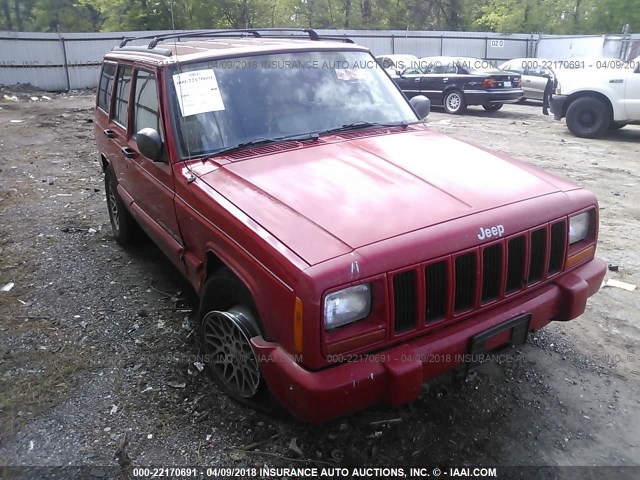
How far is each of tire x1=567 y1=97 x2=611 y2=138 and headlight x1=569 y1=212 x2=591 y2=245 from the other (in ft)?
29.7

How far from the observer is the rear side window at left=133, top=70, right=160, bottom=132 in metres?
3.61

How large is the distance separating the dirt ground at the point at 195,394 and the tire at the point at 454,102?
9.95 m

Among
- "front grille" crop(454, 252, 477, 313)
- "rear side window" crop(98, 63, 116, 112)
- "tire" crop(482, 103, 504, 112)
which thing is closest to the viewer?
"front grille" crop(454, 252, 477, 313)

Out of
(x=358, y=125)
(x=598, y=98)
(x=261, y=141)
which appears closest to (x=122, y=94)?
(x=261, y=141)

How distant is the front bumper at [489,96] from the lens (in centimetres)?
1425

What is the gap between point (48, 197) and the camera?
6.95m

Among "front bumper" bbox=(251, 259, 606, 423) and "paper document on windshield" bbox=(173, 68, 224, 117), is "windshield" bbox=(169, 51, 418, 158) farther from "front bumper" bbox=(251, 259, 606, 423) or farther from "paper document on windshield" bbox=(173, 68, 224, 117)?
"front bumper" bbox=(251, 259, 606, 423)

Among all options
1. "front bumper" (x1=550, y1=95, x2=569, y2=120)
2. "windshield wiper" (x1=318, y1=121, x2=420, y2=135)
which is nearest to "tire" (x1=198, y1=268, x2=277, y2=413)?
"windshield wiper" (x1=318, y1=121, x2=420, y2=135)

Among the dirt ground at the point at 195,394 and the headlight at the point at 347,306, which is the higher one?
the headlight at the point at 347,306

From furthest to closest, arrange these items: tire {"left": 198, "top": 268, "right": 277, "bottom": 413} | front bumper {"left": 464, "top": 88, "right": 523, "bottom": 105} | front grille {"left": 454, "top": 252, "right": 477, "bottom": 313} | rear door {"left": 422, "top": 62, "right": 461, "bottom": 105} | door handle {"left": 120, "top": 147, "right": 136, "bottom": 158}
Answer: rear door {"left": 422, "top": 62, "right": 461, "bottom": 105} → front bumper {"left": 464, "top": 88, "right": 523, "bottom": 105} → door handle {"left": 120, "top": 147, "right": 136, "bottom": 158} → tire {"left": 198, "top": 268, "right": 277, "bottom": 413} → front grille {"left": 454, "top": 252, "right": 477, "bottom": 313}

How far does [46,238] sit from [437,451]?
15.0 feet

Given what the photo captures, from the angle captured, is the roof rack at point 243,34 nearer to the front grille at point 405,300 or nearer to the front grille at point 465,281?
the front grille at point 465,281

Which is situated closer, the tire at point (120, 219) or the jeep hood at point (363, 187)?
the jeep hood at point (363, 187)

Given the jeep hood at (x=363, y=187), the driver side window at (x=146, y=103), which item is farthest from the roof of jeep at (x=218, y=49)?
the jeep hood at (x=363, y=187)
